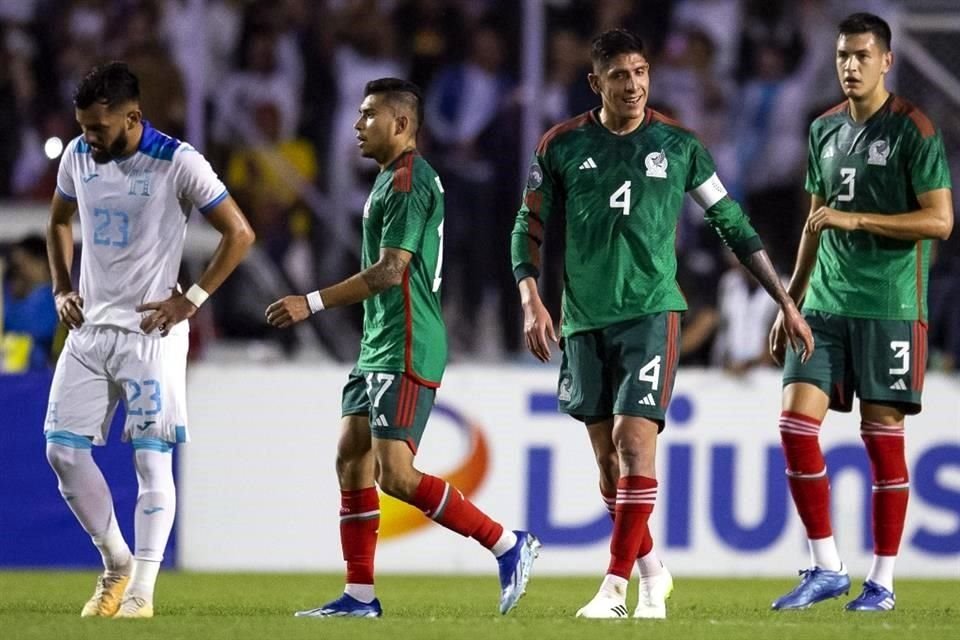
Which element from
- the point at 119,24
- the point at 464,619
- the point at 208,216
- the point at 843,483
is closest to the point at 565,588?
the point at 843,483

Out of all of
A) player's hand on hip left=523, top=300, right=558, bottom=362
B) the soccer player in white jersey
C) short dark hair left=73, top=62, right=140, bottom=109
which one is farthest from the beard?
player's hand on hip left=523, top=300, right=558, bottom=362

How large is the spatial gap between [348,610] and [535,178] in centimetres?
191

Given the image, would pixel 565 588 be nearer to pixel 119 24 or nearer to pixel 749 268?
pixel 749 268

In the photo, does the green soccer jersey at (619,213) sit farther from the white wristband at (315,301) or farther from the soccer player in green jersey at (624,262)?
the white wristband at (315,301)

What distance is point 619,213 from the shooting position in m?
7.71

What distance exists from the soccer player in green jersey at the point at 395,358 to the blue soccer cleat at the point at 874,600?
4.87 ft

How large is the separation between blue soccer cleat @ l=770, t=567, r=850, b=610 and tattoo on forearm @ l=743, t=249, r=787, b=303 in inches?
54.3

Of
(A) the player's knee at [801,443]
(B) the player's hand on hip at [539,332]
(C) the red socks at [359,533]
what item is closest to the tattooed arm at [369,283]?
(B) the player's hand on hip at [539,332]

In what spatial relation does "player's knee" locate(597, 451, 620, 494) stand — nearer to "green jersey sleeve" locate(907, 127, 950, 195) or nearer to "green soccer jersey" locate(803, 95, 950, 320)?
"green soccer jersey" locate(803, 95, 950, 320)

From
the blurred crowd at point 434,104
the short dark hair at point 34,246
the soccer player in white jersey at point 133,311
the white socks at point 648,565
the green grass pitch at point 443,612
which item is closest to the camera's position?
the green grass pitch at point 443,612

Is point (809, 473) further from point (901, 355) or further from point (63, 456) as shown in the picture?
point (63, 456)

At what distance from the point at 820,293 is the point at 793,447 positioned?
2.26 feet

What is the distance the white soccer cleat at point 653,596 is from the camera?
7.72 metres

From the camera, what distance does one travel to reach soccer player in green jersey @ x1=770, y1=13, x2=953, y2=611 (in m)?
8.34
